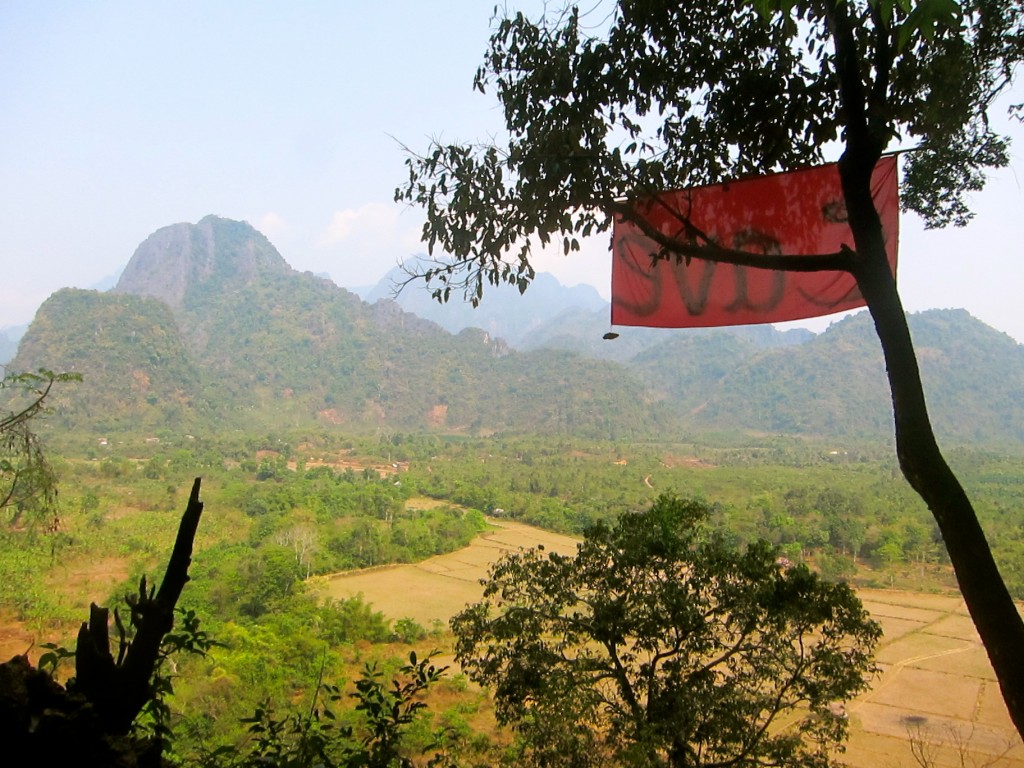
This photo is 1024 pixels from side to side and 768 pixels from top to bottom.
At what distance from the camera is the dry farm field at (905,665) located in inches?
411

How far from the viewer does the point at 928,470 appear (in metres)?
1.78

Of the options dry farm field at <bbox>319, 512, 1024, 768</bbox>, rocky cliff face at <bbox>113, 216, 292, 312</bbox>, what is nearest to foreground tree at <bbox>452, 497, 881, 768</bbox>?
dry farm field at <bbox>319, 512, 1024, 768</bbox>

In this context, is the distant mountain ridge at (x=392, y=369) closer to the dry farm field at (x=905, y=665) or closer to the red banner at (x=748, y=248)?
the dry farm field at (x=905, y=665)

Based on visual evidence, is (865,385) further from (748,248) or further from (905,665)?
(748,248)

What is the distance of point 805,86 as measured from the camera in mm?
2336

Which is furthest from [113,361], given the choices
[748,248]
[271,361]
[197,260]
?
[748,248]

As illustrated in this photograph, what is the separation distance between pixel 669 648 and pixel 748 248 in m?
2.07

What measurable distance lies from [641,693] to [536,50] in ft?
9.45

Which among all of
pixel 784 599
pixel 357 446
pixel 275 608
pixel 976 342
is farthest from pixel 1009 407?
pixel 784 599

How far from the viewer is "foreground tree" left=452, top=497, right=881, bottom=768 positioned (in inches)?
121

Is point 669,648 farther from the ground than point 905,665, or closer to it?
farther from the ground

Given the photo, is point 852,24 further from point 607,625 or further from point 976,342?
point 976,342

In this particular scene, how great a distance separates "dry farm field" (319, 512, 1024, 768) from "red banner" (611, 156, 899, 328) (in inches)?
186

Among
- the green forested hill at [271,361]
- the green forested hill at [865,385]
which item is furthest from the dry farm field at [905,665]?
the green forested hill at [865,385]
